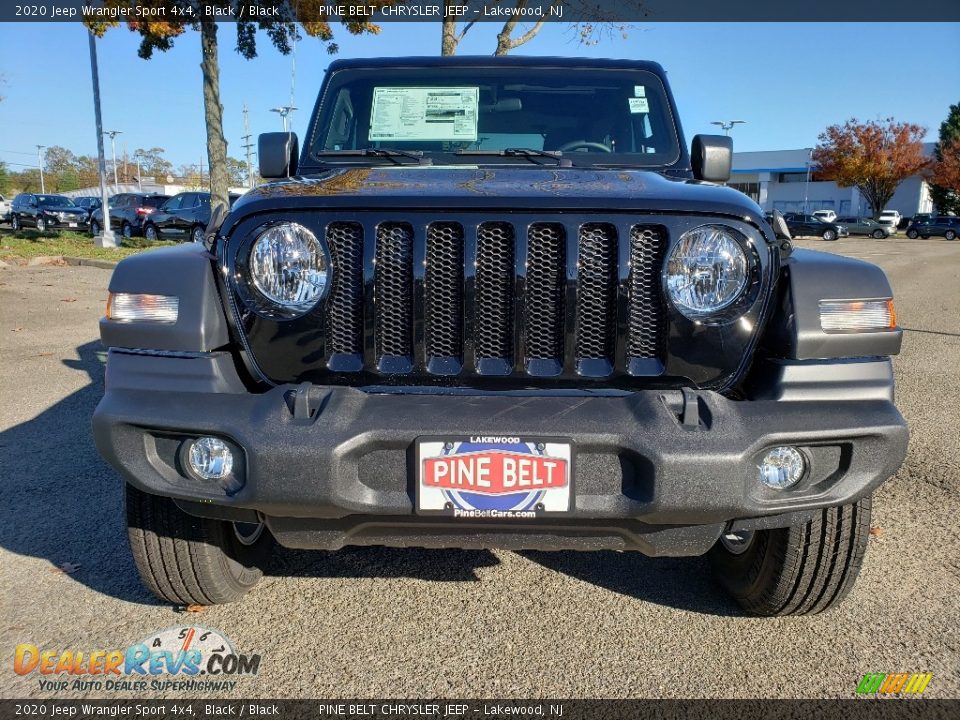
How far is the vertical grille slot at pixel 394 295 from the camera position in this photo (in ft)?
7.34

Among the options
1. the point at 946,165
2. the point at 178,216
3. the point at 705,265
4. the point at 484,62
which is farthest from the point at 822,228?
the point at 705,265

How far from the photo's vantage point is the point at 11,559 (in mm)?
3055

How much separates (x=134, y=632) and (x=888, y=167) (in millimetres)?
62368

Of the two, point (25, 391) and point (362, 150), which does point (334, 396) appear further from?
point (25, 391)

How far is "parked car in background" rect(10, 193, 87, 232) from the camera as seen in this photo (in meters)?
26.8

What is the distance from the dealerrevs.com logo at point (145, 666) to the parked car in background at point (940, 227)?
50866mm

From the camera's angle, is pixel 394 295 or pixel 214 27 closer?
pixel 394 295

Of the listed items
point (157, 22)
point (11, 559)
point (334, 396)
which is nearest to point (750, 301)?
point (334, 396)

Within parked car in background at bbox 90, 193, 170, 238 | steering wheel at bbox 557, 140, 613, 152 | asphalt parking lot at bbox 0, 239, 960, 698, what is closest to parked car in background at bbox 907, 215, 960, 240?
parked car in background at bbox 90, 193, 170, 238

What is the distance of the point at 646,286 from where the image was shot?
88.0 inches

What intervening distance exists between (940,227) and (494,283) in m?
50.5

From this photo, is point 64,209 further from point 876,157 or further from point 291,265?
point 876,157

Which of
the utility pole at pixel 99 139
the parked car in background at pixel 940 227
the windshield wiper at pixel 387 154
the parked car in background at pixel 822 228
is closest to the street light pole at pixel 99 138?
the utility pole at pixel 99 139

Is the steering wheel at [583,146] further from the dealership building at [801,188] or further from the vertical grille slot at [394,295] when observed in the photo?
the dealership building at [801,188]
